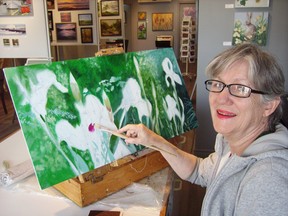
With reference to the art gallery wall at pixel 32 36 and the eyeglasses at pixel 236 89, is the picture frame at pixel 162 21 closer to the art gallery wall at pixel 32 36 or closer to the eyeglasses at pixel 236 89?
the art gallery wall at pixel 32 36

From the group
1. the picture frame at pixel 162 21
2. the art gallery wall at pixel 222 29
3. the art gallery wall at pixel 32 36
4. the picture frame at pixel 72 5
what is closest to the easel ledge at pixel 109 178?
the art gallery wall at pixel 222 29

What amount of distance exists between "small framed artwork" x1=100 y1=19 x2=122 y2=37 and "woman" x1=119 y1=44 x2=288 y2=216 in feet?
20.2

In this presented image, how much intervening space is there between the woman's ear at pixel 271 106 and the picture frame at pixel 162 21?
11232mm

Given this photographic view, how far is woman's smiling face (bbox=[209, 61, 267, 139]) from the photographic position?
0.97 meters

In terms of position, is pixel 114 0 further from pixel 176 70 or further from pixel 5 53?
pixel 176 70

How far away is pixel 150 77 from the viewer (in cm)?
136

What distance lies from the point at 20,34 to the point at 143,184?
3.43 m

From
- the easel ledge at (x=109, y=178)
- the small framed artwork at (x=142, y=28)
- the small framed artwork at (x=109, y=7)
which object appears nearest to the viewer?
the easel ledge at (x=109, y=178)

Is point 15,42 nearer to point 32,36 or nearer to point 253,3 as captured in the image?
point 32,36

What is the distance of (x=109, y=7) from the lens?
6859 millimetres

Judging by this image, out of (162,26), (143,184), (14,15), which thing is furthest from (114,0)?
(143,184)

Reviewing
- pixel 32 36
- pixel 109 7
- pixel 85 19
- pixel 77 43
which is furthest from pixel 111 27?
pixel 32 36

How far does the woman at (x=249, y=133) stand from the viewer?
2.63ft

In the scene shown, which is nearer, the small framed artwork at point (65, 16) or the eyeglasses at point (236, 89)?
the eyeglasses at point (236, 89)
